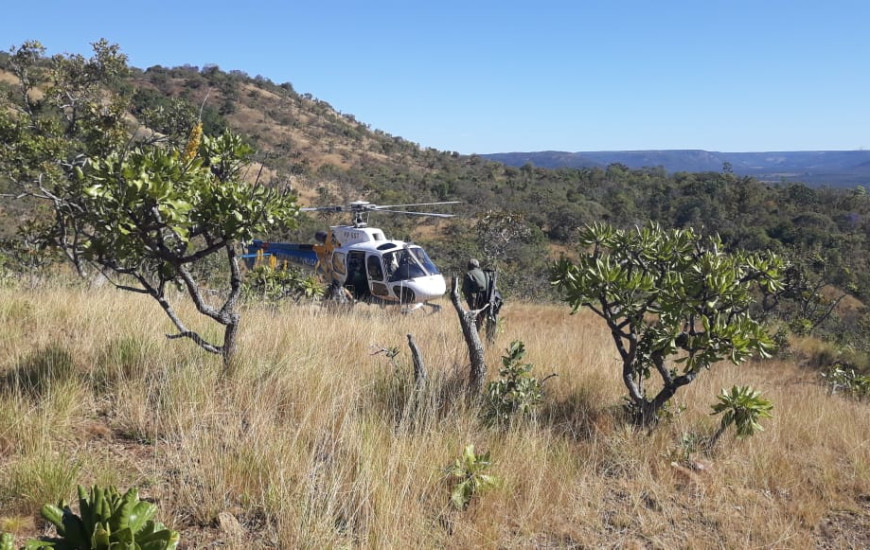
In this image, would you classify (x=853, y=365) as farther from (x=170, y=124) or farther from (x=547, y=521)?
(x=170, y=124)

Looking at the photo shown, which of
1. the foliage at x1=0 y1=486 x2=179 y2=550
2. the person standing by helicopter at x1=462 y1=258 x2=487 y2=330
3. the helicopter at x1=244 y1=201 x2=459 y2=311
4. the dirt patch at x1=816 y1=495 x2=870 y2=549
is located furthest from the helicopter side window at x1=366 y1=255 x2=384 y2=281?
the foliage at x1=0 y1=486 x2=179 y2=550

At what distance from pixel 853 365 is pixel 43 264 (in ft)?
51.6

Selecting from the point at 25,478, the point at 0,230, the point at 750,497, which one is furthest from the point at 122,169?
the point at 0,230

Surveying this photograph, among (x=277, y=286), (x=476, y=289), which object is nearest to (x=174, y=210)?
(x=476, y=289)

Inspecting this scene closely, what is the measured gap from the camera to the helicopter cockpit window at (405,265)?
412 inches

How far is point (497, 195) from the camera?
42.5m

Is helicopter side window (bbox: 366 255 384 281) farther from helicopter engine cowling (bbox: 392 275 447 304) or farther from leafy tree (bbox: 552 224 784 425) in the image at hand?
leafy tree (bbox: 552 224 784 425)

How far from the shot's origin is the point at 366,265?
35.4 ft

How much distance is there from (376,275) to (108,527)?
8866 mm

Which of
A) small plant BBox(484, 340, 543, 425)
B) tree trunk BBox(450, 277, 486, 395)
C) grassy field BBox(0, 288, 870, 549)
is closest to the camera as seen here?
grassy field BBox(0, 288, 870, 549)

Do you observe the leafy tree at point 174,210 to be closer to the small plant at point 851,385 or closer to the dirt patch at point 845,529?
the dirt patch at point 845,529

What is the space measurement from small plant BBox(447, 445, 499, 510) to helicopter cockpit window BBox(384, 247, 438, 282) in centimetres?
728

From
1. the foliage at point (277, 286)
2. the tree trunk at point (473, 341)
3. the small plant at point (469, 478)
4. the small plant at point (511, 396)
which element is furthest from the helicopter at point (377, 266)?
the small plant at point (469, 478)

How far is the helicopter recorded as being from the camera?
10422mm
